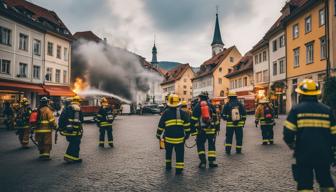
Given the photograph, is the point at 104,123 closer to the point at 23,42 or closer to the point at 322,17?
the point at 322,17

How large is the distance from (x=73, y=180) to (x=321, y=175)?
438 centimetres

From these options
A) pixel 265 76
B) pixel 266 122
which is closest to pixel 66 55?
pixel 265 76

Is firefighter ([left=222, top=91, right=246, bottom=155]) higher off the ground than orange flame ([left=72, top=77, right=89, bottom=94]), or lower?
→ lower

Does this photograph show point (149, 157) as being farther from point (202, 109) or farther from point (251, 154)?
point (251, 154)

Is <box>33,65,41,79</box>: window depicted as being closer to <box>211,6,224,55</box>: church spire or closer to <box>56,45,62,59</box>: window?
<box>56,45,62,59</box>: window

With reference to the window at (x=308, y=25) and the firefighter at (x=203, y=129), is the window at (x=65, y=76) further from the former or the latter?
the firefighter at (x=203, y=129)

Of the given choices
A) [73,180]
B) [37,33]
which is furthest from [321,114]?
[37,33]

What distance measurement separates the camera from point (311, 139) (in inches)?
152

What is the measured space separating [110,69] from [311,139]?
30764 mm

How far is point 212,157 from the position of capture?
7098 mm

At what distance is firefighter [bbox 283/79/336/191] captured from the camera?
12.5 ft

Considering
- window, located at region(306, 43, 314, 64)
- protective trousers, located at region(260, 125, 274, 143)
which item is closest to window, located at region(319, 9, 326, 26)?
window, located at region(306, 43, 314, 64)

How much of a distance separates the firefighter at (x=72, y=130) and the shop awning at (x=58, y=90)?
23.9 metres

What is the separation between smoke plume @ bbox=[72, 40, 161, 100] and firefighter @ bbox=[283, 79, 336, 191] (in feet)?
99.6
